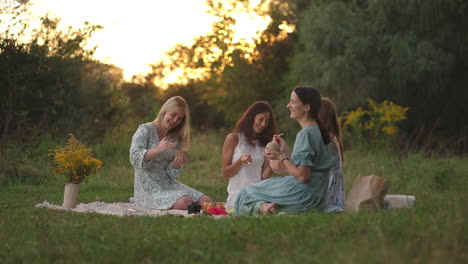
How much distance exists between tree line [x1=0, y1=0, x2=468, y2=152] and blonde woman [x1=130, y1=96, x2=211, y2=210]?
17.6 ft

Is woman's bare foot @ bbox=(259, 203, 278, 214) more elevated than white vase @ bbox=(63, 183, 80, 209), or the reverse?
woman's bare foot @ bbox=(259, 203, 278, 214)

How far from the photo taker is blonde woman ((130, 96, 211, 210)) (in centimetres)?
742

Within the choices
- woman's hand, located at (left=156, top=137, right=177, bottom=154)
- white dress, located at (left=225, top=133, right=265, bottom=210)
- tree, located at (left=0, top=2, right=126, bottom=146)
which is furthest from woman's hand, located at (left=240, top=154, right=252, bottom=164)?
tree, located at (left=0, top=2, right=126, bottom=146)

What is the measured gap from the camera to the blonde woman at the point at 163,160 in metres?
7.42

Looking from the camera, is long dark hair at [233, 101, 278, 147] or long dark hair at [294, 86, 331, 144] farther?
long dark hair at [233, 101, 278, 147]

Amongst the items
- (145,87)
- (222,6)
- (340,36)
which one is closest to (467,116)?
(340,36)

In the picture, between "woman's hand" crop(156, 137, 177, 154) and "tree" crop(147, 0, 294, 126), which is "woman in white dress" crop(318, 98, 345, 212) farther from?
"tree" crop(147, 0, 294, 126)

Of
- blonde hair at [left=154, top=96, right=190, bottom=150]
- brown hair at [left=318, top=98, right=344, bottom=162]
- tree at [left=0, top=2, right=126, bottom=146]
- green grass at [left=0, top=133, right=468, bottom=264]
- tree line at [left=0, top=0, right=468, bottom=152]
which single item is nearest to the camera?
green grass at [left=0, top=133, right=468, bottom=264]

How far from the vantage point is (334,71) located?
18.5m

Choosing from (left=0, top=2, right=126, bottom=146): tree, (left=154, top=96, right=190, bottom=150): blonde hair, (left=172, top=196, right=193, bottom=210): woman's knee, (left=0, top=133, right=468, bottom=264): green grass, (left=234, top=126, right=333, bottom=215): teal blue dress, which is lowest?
(left=172, top=196, right=193, bottom=210): woman's knee

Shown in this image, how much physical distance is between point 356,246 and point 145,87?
3242cm

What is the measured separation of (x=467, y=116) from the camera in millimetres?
19375

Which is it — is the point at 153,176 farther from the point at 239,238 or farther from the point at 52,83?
the point at 52,83

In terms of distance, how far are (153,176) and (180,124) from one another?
78 centimetres
